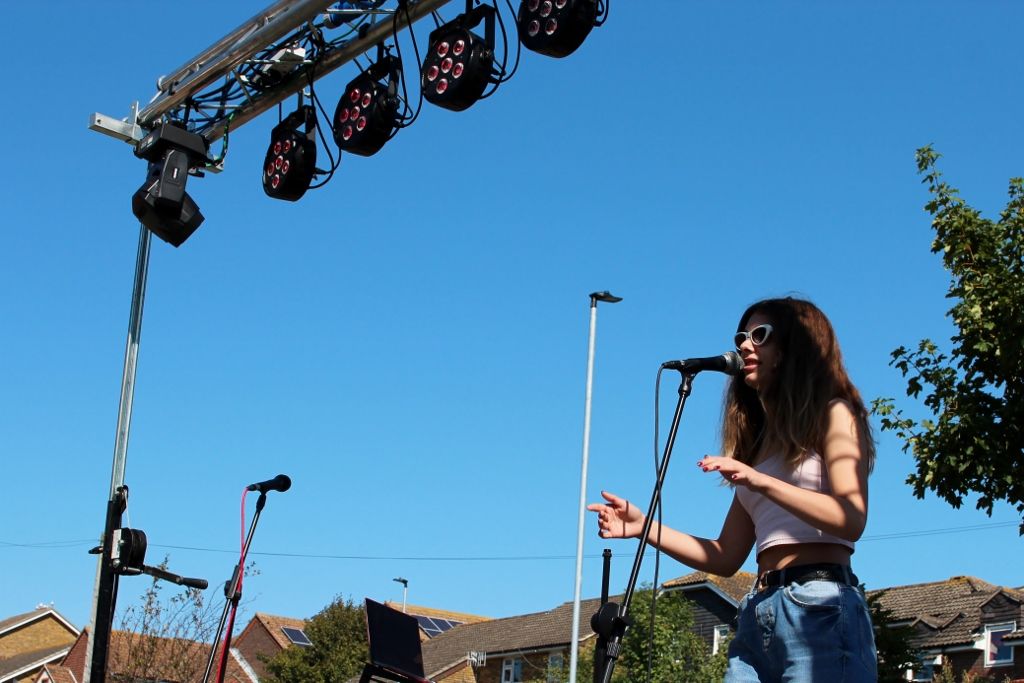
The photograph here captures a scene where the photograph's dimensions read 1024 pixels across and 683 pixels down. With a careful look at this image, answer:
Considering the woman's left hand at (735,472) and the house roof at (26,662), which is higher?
the house roof at (26,662)

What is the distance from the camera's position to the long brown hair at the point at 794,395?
3.21 meters

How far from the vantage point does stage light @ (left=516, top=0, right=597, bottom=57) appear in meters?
6.37

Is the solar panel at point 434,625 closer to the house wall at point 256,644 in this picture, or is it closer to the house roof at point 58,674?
the house wall at point 256,644

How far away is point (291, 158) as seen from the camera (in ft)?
26.6

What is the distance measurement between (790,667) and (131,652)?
21.8 metres

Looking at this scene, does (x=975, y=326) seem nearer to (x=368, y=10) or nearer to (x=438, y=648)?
(x=368, y=10)

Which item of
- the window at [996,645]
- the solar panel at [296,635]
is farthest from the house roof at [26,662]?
the window at [996,645]

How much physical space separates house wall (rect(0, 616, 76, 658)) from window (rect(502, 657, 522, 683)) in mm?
27301

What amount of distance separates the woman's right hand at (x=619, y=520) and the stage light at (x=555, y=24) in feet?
11.7

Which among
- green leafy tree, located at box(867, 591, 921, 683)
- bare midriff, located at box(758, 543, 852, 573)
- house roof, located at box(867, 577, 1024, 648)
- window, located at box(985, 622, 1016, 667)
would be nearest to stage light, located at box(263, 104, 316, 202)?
bare midriff, located at box(758, 543, 852, 573)

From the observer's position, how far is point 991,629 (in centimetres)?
3228

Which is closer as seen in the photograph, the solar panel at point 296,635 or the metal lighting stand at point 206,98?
the metal lighting stand at point 206,98

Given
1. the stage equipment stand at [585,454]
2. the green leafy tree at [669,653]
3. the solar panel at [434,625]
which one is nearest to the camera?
the stage equipment stand at [585,454]

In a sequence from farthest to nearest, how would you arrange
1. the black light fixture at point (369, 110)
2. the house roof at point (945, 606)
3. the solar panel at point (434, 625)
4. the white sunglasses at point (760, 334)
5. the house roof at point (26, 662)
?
1. the solar panel at point (434, 625)
2. the house roof at point (26, 662)
3. the house roof at point (945, 606)
4. the black light fixture at point (369, 110)
5. the white sunglasses at point (760, 334)
